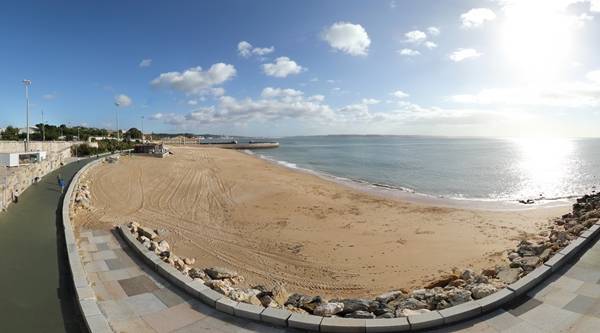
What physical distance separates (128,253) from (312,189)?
53.9ft

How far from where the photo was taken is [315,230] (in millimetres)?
13391

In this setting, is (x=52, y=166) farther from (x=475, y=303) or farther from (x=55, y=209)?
(x=475, y=303)

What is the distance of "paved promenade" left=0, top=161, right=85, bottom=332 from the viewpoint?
469cm

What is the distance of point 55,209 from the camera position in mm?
11172

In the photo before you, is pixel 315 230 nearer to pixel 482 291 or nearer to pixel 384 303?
pixel 384 303

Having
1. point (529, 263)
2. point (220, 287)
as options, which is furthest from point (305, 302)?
point (529, 263)

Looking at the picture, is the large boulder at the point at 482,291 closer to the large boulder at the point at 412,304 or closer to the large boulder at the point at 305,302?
the large boulder at the point at 412,304

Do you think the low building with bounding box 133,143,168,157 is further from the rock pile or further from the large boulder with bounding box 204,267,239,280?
the large boulder with bounding box 204,267,239,280

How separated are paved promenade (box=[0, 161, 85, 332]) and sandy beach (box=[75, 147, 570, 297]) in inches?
57.9

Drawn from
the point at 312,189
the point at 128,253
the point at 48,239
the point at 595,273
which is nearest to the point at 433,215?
the point at 312,189

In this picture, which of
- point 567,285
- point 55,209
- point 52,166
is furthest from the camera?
point 52,166

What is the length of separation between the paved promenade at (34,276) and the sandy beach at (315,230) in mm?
1470

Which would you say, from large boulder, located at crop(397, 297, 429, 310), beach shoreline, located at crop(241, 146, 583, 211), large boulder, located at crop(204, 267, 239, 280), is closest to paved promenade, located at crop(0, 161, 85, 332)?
large boulder, located at crop(204, 267, 239, 280)

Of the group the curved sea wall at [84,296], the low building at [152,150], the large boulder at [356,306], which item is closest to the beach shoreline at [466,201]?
the large boulder at [356,306]
